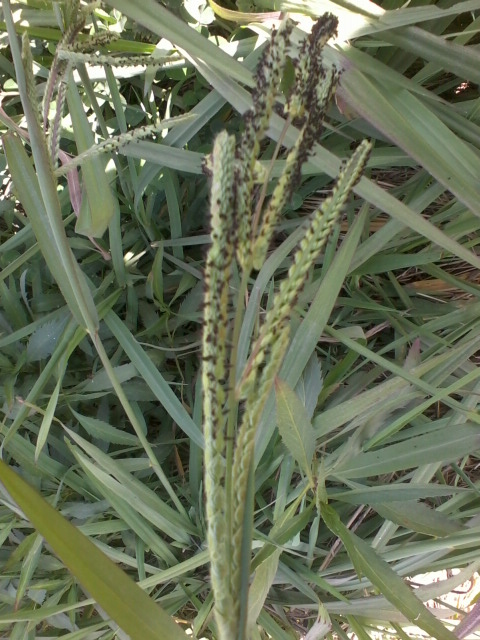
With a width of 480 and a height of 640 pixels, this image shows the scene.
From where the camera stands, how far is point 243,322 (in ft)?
2.30

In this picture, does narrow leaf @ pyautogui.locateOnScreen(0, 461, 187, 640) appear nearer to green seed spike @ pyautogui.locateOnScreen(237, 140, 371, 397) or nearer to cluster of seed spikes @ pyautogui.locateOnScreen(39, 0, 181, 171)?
green seed spike @ pyautogui.locateOnScreen(237, 140, 371, 397)

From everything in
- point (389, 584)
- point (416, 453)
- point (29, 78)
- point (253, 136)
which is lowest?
point (389, 584)

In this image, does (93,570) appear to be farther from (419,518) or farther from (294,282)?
(419,518)

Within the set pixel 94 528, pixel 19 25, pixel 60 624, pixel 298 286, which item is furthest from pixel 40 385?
pixel 298 286

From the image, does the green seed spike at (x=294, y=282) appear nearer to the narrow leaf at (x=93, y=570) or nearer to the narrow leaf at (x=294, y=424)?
the narrow leaf at (x=93, y=570)

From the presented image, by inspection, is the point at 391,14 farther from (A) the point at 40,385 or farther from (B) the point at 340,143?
(A) the point at 40,385

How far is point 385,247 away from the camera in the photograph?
0.73 m

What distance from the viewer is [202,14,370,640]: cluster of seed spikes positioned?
8.1 inches

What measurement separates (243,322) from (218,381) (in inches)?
19.7

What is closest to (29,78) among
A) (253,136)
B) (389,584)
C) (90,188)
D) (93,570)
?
(90,188)

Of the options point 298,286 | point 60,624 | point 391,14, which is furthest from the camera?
point 60,624

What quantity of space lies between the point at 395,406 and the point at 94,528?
50 centimetres

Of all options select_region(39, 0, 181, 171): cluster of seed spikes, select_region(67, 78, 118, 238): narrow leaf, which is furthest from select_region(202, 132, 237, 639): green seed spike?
select_region(67, 78, 118, 238): narrow leaf

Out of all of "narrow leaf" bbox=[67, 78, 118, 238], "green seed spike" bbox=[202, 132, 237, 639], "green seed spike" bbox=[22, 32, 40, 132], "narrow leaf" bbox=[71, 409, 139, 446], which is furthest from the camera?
"narrow leaf" bbox=[71, 409, 139, 446]
